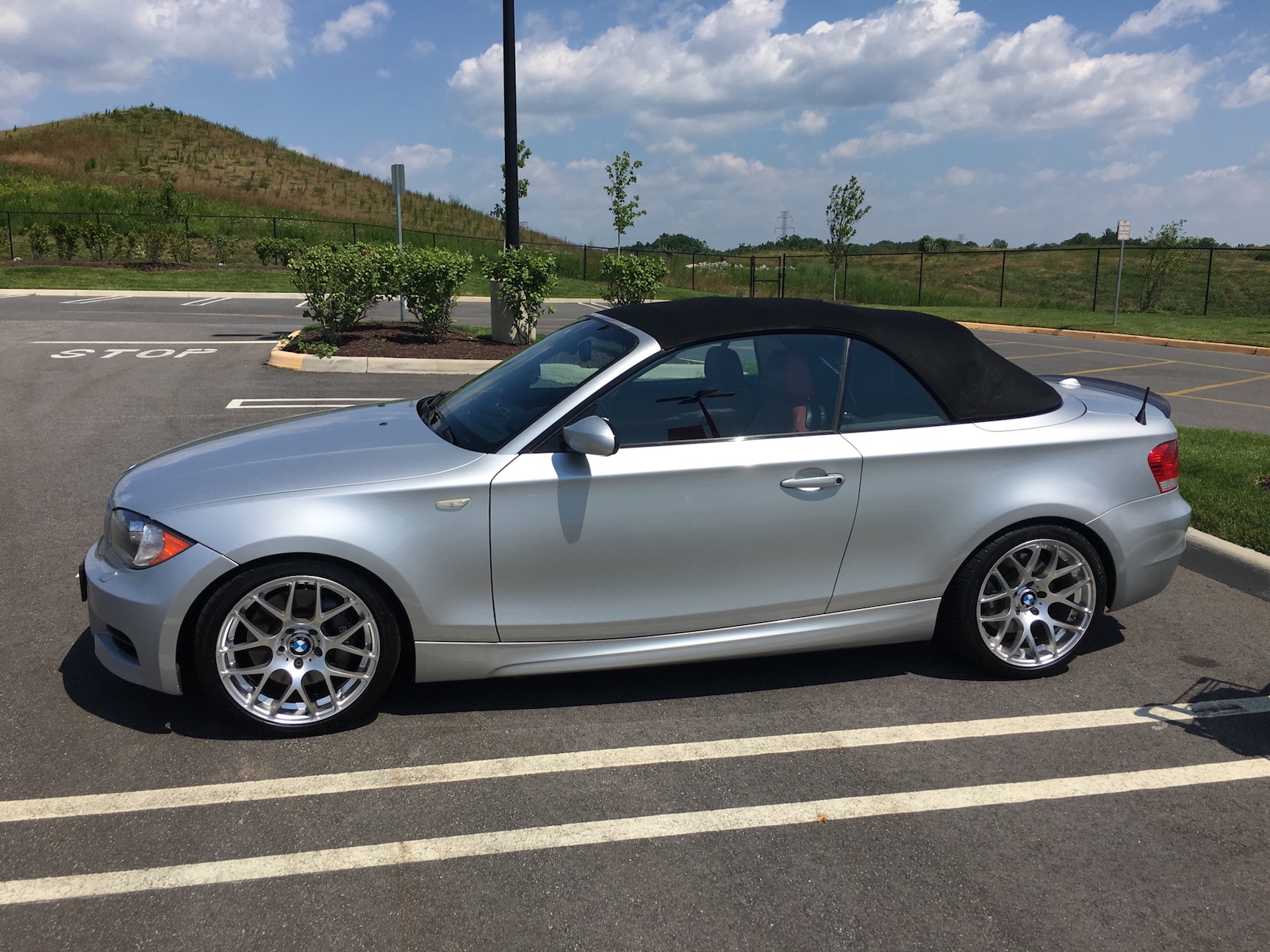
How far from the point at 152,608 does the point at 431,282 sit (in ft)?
37.5

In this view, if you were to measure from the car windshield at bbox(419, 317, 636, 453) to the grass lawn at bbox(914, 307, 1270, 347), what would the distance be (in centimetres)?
2010

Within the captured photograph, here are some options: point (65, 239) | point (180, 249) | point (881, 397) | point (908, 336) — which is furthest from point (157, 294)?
point (881, 397)

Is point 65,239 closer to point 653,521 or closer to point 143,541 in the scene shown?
point 143,541

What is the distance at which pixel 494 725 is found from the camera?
395 centimetres

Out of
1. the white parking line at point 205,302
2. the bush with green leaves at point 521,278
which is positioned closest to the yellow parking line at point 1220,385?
the bush with green leaves at point 521,278

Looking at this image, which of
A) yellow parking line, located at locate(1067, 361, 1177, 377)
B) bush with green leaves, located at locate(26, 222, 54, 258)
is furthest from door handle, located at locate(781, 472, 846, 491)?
bush with green leaves, located at locate(26, 222, 54, 258)

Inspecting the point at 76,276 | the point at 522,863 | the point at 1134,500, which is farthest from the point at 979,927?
the point at 76,276

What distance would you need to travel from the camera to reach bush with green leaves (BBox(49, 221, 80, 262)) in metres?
33.4

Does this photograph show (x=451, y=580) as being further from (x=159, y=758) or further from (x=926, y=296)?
(x=926, y=296)

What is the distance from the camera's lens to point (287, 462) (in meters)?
3.95

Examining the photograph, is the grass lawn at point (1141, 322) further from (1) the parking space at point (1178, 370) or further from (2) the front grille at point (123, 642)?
(2) the front grille at point (123, 642)

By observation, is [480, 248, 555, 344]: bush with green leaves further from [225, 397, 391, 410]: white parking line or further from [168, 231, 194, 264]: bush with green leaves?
[168, 231, 194, 264]: bush with green leaves

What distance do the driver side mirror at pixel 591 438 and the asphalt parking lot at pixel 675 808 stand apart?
113 centimetres

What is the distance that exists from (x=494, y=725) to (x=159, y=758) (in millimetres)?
1233
